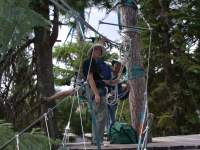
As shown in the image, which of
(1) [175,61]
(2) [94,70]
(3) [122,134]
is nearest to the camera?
(2) [94,70]

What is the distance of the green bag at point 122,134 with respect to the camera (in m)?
6.26

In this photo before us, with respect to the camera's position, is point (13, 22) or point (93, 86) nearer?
point (13, 22)

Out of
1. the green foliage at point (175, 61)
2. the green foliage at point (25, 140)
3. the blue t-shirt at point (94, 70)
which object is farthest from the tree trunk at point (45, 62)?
the green foliage at point (175, 61)

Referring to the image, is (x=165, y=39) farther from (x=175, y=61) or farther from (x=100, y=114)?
(x=100, y=114)

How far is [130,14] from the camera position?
719 cm

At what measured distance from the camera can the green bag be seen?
247 inches

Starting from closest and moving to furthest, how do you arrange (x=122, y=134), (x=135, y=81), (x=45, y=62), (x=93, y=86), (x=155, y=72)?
1. (x=93, y=86)
2. (x=122, y=134)
3. (x=135, y=81)
4. (x=45, y=62)
5. (x=155, y=72)

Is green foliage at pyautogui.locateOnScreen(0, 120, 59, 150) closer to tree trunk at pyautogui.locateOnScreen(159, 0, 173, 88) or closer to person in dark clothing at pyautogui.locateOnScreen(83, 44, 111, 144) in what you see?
person in dark clothing at pyautogui.locateOnScreen(83, 44, 111, 144)

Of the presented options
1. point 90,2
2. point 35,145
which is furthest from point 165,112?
point 35,145

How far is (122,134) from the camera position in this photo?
21.0 ft

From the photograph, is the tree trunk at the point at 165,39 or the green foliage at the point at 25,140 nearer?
the green foliage at the point at 25,140

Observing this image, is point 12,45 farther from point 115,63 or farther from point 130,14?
point 130,14

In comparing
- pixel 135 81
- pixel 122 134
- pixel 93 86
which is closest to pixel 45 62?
pixel 135 81

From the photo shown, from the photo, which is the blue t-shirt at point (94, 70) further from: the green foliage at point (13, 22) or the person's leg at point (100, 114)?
the green foliage at point (13, 22)
